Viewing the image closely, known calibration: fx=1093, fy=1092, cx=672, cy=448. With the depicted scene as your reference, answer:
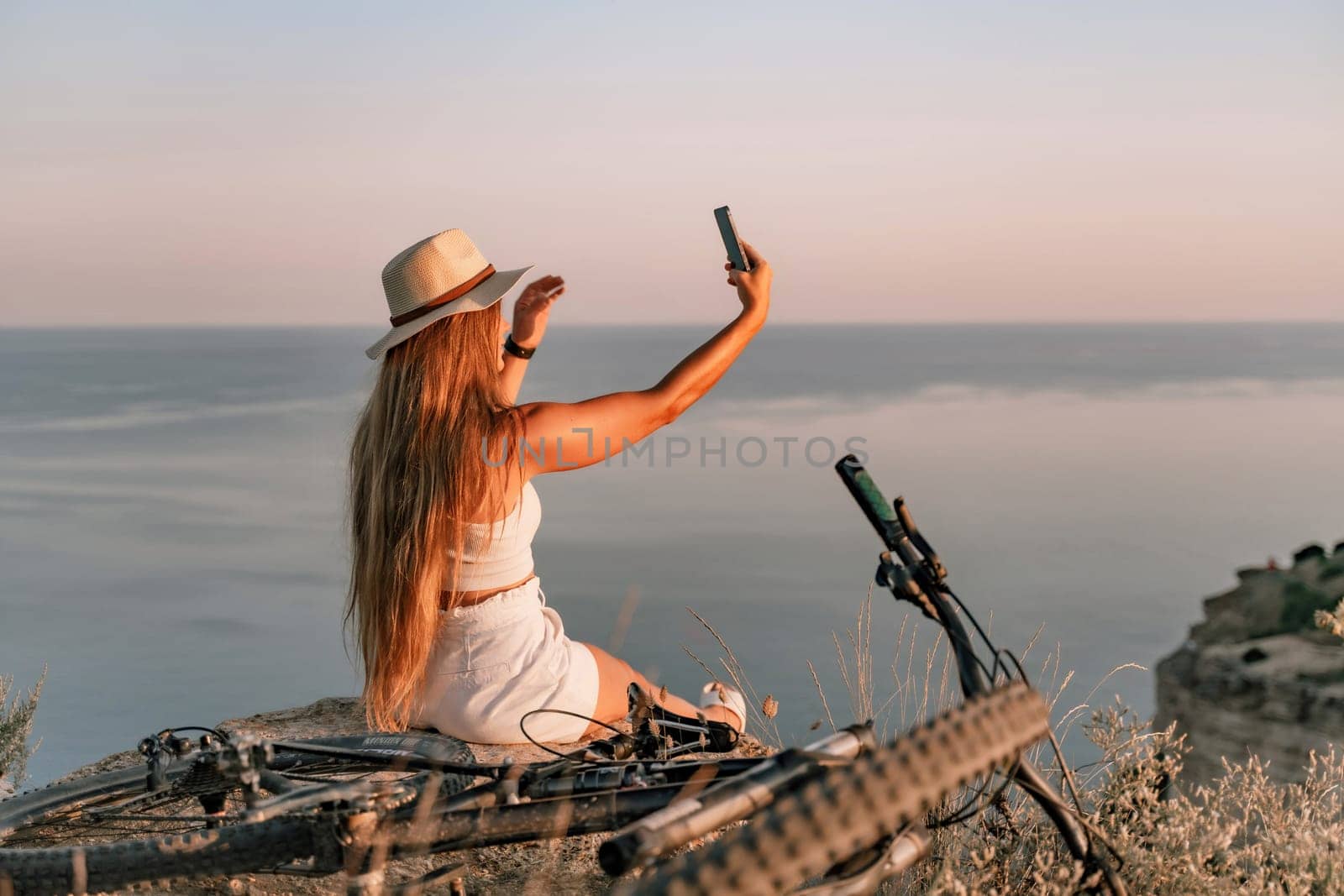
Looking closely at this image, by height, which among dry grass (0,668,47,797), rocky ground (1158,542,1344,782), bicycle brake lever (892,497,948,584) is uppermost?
bicycle brake lever (892,497,948,584)

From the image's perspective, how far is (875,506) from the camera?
1.62 m

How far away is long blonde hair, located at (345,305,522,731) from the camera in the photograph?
3.06 meters

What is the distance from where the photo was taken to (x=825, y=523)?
15508 mm

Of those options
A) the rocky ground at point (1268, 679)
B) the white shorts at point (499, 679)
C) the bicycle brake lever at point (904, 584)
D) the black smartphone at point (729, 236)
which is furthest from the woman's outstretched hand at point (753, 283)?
the rocky ground at point (1268, 679)

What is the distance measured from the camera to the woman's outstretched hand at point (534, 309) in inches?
157

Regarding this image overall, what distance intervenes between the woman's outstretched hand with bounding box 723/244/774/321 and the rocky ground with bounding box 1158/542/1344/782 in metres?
6.37

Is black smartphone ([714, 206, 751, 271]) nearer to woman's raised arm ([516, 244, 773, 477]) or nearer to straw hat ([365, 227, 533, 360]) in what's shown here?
woman's raised arm ([516, 244, 773, 477])

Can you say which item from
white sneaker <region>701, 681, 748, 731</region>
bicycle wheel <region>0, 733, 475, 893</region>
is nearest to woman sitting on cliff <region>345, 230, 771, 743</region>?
white sneaker <region>701, 681, 748, 731</region>

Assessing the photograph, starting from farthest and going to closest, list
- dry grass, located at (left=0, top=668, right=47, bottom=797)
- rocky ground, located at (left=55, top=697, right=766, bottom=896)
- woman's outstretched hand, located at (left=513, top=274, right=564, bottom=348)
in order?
1. dry grass, located at (left=0, top=668, right=47, bottom=797)
2. woman's outstretched hand, located at (left=513, top=274, right=564, bottom=348)
3. rocky ground, located at (left=55, top=697, right=766, bottom=896)

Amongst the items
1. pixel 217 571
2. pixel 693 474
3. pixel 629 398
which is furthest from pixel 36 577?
pixel 629 398

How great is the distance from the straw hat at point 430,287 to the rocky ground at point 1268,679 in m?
6.89

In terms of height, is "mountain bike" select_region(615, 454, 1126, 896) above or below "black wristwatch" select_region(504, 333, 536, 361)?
below

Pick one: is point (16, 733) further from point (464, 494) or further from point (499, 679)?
point (464, 494)

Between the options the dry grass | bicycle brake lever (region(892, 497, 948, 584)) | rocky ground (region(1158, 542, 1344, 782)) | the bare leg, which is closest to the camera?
bicycle brake lever (region(892, 497, 948, 584))
